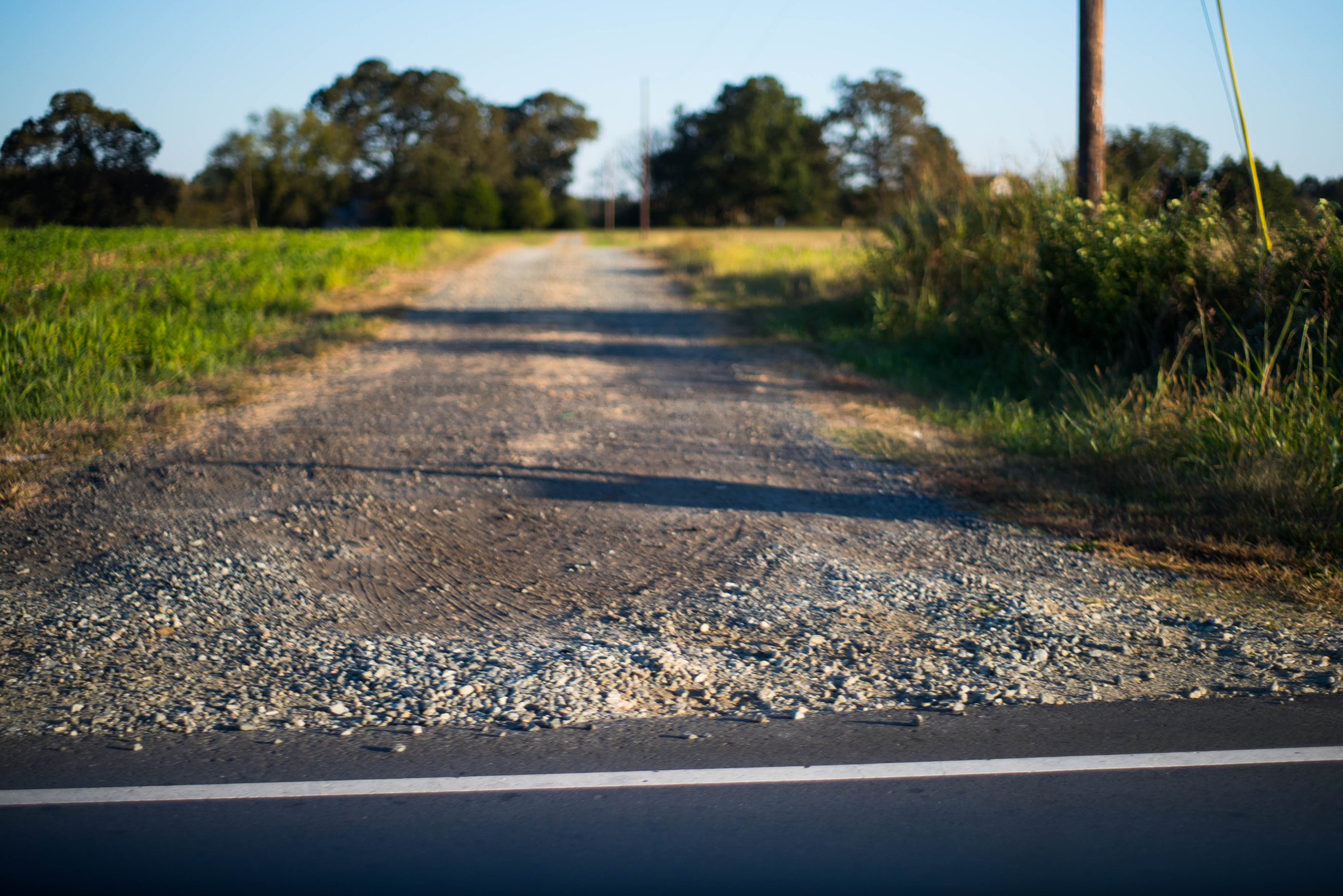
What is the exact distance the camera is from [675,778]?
318 centimetres

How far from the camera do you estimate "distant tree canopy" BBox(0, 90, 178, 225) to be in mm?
12625

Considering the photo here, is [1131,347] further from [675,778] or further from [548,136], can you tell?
[548,136]

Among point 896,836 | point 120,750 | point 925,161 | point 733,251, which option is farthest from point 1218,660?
point 733,251

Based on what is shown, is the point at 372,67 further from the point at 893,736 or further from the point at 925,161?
the point at 893,736

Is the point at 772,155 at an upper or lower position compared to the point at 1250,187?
upper

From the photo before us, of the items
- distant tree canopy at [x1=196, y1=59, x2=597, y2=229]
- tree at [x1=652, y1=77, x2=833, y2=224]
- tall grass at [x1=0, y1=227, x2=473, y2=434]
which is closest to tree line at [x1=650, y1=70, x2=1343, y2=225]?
tree at [x1=652, y1=77, x2=833, y2=224]

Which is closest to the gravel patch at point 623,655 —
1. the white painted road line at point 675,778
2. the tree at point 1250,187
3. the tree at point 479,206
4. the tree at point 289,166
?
the white painted road line at point 675,778

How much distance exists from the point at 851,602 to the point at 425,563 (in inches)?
95.0

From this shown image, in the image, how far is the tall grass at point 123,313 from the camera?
8648mm

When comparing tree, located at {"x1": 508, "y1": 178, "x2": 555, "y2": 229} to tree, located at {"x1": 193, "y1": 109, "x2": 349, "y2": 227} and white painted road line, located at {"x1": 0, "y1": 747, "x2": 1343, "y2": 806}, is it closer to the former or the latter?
tree, located at {"x1": 193, "y1": 109, "x2": 349, "y2": 227}

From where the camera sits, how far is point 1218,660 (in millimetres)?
4184

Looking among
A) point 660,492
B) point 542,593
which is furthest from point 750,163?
point 542,593

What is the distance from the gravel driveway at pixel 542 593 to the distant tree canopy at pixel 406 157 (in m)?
50.9

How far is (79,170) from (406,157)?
7325 centimetres
